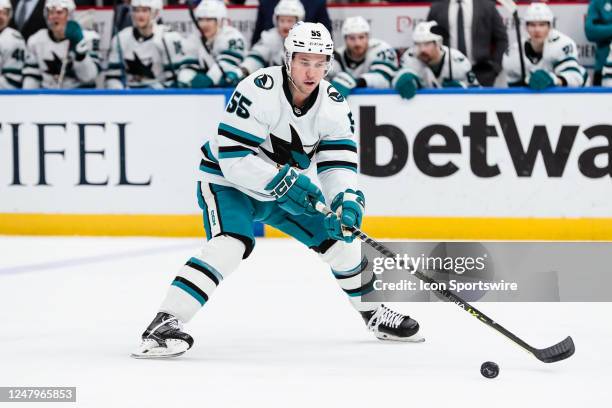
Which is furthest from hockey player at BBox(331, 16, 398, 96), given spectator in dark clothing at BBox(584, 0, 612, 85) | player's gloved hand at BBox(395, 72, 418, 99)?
spectator in dark clothing at BBox(584, 0, 612, 85)

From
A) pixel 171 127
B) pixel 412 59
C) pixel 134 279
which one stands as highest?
pixel 412 59

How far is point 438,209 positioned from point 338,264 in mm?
3080

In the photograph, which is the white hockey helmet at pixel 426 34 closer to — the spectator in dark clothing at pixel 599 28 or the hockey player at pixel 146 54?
the spectator in dark clothing at pixel 599 28

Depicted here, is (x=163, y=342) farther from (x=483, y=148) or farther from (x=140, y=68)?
(x=140, y=68)

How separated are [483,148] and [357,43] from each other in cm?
115

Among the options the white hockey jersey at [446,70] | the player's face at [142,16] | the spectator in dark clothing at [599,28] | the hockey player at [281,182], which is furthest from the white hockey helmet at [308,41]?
the player's face at [142,16]

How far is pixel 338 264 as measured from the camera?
4055mm

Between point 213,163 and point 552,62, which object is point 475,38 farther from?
point 213,163

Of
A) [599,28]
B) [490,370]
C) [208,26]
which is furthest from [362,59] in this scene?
[490,370]

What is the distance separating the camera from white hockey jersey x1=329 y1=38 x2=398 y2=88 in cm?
725

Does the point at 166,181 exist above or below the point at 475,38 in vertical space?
below

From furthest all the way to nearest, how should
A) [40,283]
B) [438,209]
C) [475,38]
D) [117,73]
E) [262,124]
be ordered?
1. [117,73]
2. [475,38]
3. [438,209]
4. [40,283]
5. [262,124]

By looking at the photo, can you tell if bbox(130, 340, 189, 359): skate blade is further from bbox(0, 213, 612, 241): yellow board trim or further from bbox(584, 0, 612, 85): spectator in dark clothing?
bbox(584, 0, 612, 85): spectator in dark clothing

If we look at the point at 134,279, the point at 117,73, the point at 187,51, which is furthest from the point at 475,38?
the point at 134,279
